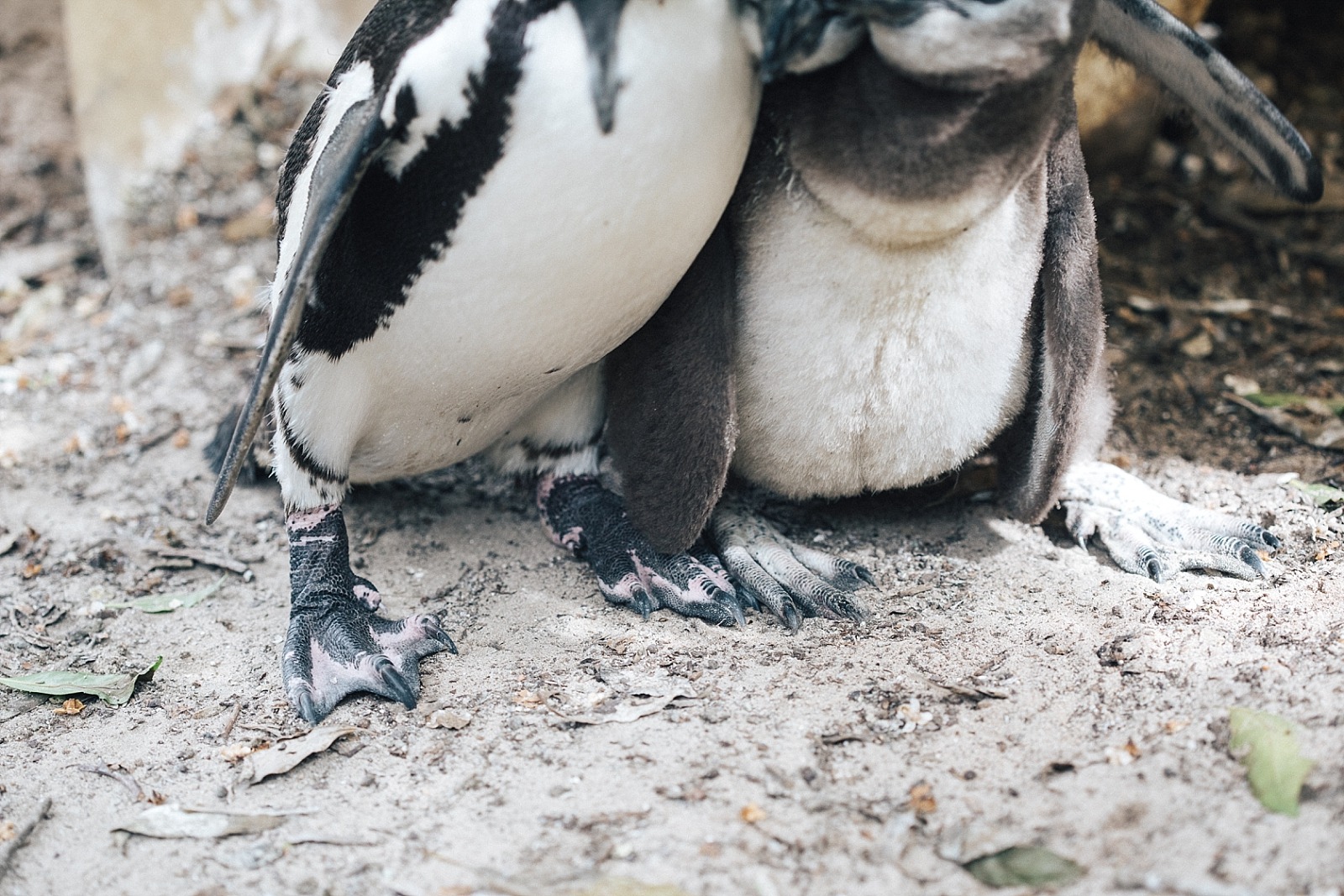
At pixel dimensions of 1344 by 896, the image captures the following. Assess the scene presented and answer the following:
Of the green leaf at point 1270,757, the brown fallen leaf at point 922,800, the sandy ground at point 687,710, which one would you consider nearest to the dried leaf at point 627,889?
the sandy ground at point 687,710

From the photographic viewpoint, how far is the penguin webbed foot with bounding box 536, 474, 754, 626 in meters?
2.14

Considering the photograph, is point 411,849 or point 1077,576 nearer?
point 411,849

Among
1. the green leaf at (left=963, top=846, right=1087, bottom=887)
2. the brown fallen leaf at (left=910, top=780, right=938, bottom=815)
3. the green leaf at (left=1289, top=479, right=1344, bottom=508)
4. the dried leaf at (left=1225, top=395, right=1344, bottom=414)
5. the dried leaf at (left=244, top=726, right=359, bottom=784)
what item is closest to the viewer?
the green leaf at (left=963, top=846, right=1087, bottom=887)

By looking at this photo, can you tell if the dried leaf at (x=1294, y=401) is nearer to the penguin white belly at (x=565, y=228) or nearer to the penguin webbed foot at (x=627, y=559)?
the penguin webbed foot at (x=627, y=559)

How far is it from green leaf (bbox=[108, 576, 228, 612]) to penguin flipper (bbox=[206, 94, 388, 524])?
2.20 feet

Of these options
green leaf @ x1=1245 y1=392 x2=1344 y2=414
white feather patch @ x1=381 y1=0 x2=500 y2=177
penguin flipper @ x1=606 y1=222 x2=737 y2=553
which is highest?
white feather patch @ x1=381 y1=0 x2=500 y2=177

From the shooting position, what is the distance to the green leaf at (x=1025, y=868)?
1.40 m

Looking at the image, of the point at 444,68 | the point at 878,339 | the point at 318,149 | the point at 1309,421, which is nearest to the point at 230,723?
the point at 318,149

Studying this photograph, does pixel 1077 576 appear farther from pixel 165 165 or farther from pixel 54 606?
pixel 165 165

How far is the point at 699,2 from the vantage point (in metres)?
1.66

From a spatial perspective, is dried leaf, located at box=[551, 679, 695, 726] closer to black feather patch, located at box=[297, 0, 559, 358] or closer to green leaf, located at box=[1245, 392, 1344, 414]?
black feather patch, located at box=[297, 0, 559, 358]

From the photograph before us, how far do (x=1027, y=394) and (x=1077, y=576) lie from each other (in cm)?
32

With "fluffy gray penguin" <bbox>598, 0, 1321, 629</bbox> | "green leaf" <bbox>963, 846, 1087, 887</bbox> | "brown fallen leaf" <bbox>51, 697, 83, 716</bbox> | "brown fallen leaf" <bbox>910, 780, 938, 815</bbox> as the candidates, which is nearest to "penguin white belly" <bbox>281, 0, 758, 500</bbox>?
Result: "fluffy gray penguin" <bbox>598, 0, 1321, 629</bbox>

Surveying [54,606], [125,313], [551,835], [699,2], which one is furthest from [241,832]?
[125,313]
